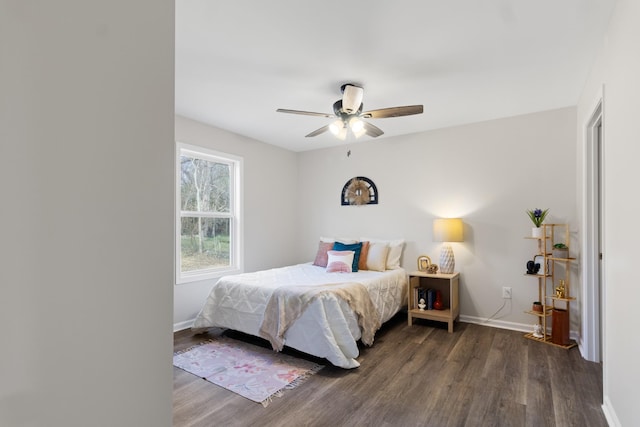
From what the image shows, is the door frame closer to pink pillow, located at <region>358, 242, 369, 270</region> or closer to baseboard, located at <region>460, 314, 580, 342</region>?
baseboard, located at <region>460, 314, 580, 342</region>

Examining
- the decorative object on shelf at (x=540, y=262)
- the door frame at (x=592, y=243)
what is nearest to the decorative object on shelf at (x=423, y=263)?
the decorative object on shelf at (x=540, y=262)

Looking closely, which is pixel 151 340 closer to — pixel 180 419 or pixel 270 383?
A: pixel 180 419

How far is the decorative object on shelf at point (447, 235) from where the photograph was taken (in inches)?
148

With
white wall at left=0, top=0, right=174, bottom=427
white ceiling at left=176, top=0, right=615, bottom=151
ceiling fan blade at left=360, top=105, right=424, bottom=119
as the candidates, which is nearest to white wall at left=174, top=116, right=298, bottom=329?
white ceiling at left=176, top=0, right=615, bottom=151

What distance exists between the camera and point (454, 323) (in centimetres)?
384

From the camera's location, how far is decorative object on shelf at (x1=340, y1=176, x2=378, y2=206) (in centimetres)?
467

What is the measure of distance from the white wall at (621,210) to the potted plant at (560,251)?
129cm

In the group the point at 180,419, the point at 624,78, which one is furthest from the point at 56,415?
the point at 624,78

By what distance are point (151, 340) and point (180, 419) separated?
150 cm

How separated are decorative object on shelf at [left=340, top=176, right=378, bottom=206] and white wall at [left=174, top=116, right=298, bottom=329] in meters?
0.94

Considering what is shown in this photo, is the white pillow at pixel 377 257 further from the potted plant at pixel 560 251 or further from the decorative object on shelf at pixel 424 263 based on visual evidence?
the potted plant at pixel 560 251

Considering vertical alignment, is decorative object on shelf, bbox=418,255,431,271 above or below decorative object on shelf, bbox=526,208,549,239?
below

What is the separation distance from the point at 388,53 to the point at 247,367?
104 inches

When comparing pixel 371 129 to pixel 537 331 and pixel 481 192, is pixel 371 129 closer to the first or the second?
pixel 481 192
